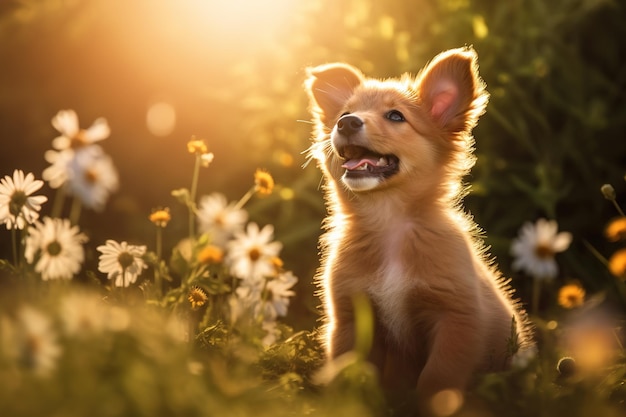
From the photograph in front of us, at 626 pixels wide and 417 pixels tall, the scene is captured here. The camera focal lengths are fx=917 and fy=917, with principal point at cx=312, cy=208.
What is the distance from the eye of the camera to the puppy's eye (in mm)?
3914

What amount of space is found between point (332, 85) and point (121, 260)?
1.48 m

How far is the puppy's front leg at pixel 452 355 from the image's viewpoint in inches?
129

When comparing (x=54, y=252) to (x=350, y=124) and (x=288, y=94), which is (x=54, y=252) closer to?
(x=350, y=124)

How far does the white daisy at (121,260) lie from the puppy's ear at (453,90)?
1459mm

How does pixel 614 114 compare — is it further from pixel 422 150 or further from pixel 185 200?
pixel 185 200

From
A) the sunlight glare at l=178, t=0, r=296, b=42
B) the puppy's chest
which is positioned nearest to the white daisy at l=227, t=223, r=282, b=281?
the puppy's chest

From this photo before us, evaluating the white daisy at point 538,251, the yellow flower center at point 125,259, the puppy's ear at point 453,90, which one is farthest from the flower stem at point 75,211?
the white daisy at point 538,251

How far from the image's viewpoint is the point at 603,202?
5.96 m

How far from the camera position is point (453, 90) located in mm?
4000

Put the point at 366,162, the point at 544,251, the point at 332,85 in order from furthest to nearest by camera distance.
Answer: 1. the point at 332,85
2. the point at 366,162
3. the point at 544,251

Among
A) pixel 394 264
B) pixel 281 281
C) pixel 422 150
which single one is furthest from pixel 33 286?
pixel 422 150

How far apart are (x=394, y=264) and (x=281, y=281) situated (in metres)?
0.46

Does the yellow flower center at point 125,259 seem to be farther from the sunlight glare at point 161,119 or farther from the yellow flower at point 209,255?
the sunlight glare at point 161,119

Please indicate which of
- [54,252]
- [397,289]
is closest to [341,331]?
[397,289]
